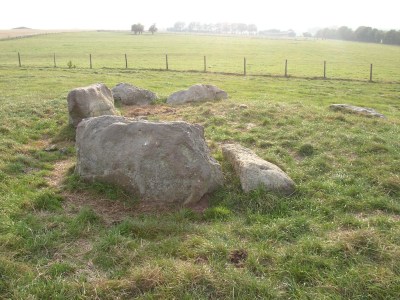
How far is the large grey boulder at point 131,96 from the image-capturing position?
Result: 2122 centimetres

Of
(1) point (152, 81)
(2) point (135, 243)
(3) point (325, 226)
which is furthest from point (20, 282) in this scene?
(1) point (152, 81)

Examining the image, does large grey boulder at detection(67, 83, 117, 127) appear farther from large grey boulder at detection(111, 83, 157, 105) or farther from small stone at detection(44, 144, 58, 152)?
large grey boulder at detection(111, 83, 157, 105)

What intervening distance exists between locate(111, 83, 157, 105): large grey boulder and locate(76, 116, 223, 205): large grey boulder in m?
10.3

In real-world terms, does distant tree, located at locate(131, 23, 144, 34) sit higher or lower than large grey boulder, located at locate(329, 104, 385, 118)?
higher

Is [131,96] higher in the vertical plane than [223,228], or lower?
higher

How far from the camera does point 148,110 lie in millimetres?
19828

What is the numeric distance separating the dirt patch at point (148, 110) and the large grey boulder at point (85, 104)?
2.06 meters

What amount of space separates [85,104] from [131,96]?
558cm

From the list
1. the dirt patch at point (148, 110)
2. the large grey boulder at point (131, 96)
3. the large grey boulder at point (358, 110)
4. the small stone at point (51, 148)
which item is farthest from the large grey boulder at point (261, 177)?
the large grey boulder at point (131, 96)

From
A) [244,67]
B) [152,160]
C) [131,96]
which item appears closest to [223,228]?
[152,160]

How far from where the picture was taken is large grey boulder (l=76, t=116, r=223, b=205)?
9.64m

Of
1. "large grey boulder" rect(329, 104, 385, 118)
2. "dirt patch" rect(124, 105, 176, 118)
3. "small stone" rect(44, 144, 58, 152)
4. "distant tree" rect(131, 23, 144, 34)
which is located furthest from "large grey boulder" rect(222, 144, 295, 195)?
"distant tree" rect(131, 23, 144, 34)

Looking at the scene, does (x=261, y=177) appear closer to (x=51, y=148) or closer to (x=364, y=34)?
(x=51, y=148)

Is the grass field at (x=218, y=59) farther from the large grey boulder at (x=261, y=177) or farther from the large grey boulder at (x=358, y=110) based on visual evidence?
the large grey boulder at (x=261, y=177)
